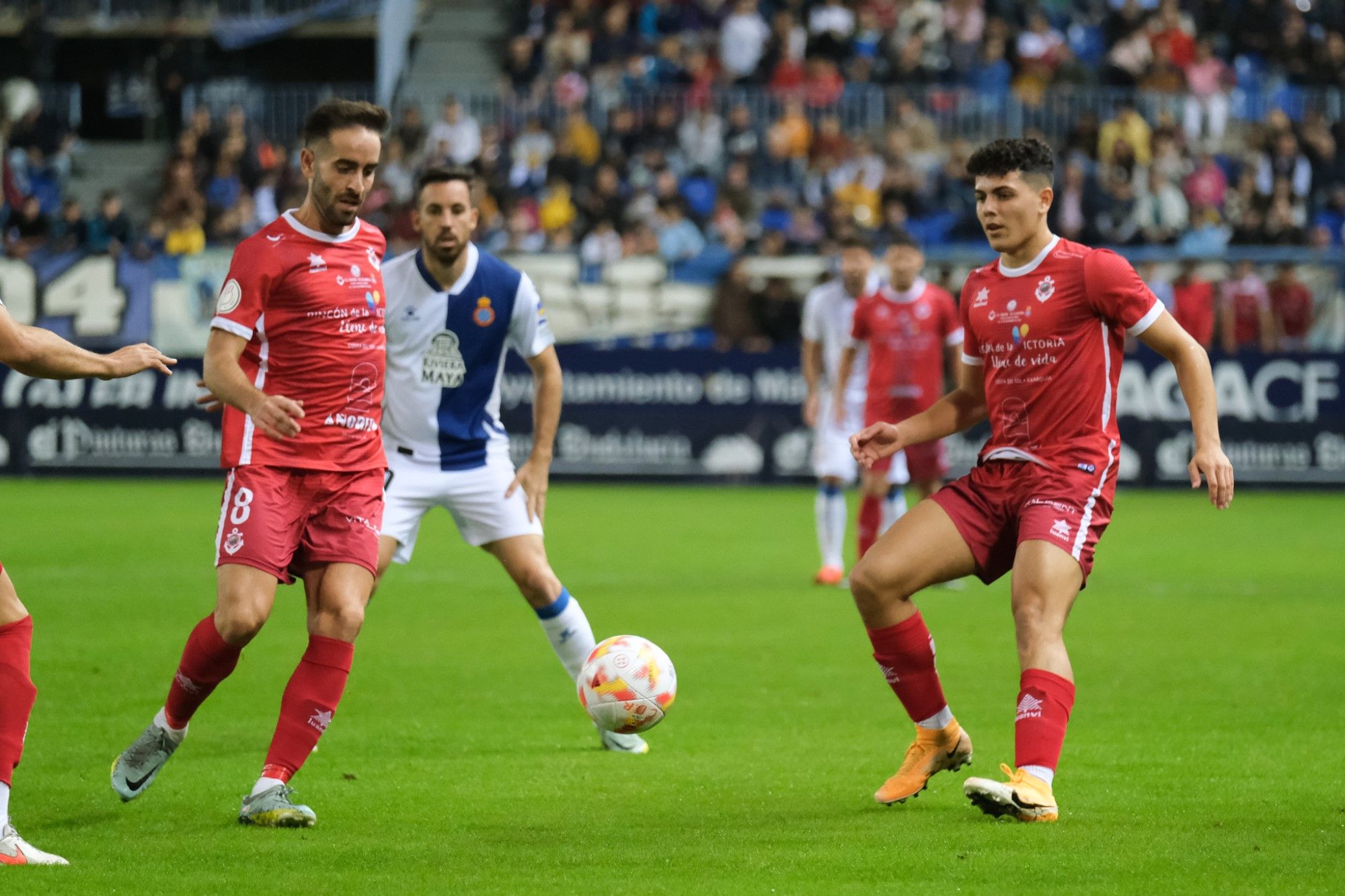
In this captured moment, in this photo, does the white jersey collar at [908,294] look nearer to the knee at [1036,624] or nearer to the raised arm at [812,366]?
the raised arm at [812,366]

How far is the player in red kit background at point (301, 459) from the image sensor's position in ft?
20.1

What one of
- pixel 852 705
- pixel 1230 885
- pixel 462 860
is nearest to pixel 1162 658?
pixel 852 705

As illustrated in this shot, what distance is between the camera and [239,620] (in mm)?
6055

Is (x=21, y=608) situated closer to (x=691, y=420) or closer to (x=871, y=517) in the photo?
(x=871, y=517)

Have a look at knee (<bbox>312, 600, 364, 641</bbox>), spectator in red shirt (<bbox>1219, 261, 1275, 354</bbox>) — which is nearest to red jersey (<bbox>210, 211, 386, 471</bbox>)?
knee (<bbox>312, 600, 364, 641</bbox>)

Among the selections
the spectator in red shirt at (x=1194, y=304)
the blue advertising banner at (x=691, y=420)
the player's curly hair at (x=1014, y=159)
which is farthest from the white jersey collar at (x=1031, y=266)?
the spectator in red shirt at (x=1194, y=304)

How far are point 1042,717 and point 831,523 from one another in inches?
298

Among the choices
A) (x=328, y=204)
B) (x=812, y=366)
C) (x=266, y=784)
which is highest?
(x=328, y=204)

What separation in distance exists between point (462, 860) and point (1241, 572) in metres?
9.86

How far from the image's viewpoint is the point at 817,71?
2638 centimetres

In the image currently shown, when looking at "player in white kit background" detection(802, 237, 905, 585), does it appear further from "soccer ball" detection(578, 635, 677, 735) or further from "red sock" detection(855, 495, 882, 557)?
"soccer ball" detection(578, 635, 677, 735)

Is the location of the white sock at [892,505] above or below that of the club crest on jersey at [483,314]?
below

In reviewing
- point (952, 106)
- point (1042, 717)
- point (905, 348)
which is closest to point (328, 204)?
point (1042, 717)

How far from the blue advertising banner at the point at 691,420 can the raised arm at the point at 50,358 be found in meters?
15.3
